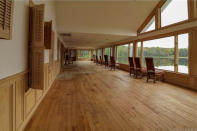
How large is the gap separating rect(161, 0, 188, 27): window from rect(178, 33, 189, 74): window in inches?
28.1

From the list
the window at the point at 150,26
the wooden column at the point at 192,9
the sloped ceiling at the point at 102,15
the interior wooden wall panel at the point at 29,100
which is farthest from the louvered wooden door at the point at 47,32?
the window at the point at 150,26

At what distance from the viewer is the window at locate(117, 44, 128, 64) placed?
9664mm

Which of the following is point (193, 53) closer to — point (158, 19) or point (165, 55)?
point (165, 55)

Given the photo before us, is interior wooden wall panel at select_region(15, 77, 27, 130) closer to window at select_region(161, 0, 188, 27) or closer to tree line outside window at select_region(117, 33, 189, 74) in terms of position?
tree line outside window at select_region(117, 33, 189, 74)

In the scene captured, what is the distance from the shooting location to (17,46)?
167 centimetres

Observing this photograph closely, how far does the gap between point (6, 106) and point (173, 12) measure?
6.26 meters

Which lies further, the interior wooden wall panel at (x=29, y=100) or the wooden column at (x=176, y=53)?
the wooden column at (x=176, y=53)

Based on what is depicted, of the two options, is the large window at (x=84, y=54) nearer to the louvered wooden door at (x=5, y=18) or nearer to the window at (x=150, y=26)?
the window at (x=150, y=26)

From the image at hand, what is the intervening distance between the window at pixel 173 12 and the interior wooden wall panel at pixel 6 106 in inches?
221

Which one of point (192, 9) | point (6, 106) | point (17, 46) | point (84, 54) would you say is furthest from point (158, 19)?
point (84, 54)

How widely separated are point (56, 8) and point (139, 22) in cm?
415

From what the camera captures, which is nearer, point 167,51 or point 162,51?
point 167,51

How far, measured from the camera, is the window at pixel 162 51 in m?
5.40

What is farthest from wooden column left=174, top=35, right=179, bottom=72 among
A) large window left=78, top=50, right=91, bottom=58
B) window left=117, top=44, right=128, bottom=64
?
large window left=78, top=50, right=91, bottom=58
